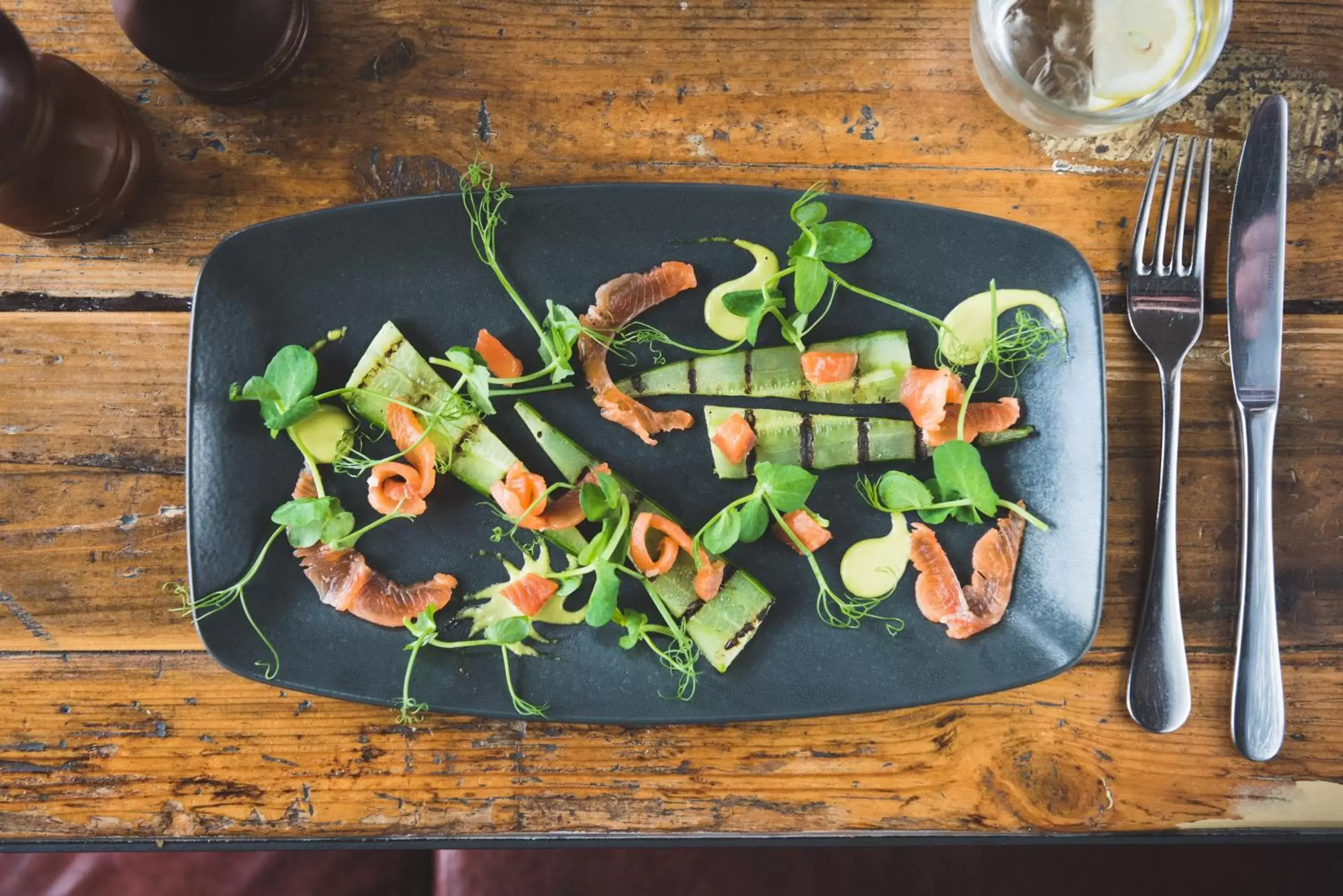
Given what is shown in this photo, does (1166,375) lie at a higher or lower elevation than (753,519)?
higher

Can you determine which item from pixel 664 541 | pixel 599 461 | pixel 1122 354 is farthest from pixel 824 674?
pixel 1122 354

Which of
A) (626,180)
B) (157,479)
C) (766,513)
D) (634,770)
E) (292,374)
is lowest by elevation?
(634,770)

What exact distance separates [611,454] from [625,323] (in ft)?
0.70

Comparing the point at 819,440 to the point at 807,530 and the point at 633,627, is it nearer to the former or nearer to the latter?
the point at 807,530

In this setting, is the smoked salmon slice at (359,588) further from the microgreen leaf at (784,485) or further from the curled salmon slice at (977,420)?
the curled salmon slice at (977,420)

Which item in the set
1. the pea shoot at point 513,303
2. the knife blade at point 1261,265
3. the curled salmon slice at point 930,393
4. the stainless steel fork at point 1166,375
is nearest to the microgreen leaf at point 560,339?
the pea shoot at point 513,303

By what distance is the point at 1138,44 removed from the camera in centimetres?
142

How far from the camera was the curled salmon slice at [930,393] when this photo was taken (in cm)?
143

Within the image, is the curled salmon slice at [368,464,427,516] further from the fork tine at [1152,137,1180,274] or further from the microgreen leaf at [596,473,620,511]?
the fork tine at [1152,137,1180,274]

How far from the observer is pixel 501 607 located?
148cm

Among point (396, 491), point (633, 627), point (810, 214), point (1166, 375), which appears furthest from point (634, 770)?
point (1166, 375)

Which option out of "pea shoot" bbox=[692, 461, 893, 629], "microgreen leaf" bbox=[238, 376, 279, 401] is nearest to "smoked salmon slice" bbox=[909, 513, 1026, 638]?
"pea shoot" bbox=[692, 461, 893, 629]

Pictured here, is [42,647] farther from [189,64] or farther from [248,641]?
[189,64]

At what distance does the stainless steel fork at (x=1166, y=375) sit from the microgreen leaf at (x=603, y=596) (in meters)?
0.85
